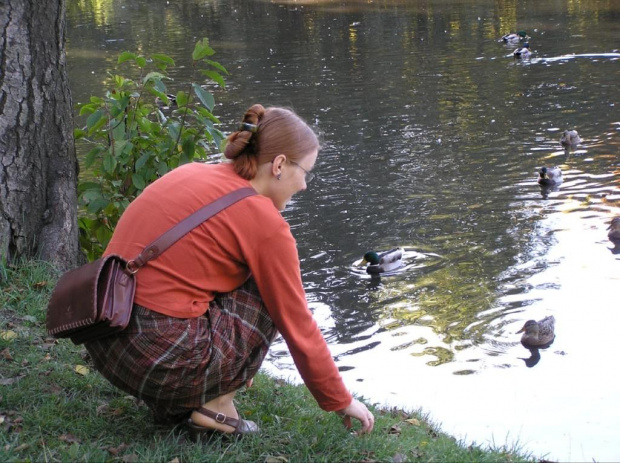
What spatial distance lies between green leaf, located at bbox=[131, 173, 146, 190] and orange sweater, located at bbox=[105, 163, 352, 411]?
2325 mm

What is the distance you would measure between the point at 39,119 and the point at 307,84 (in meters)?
12.1

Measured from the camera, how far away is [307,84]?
55.8 ft

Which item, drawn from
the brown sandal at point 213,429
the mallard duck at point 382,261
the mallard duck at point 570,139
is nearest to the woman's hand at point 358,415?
the brown sandal at point 213,429

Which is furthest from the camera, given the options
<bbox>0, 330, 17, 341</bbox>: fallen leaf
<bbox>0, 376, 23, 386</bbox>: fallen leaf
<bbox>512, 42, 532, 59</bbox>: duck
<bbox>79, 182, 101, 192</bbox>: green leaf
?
<bbox>512, 42, 532, 59</bbox>: duck

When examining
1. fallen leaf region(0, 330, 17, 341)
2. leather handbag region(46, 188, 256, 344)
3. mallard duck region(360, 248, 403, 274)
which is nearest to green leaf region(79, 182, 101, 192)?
fallen leaf region(0, 330, 17, 341)

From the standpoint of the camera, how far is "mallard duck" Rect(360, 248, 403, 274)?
27.4 feet

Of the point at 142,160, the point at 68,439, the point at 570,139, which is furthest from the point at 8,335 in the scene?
the point at 570,139

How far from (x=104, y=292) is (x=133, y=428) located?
0.82 meters

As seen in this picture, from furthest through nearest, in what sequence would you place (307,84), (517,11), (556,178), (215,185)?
(517,11) → (307,84) → (556,178) → (215,185)

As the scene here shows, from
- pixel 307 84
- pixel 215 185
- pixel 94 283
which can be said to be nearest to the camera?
pixel 94 283

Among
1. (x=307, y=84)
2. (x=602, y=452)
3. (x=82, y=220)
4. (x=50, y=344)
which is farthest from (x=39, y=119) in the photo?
(x=307, y=84)

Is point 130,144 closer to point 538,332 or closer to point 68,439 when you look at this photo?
point 68,439

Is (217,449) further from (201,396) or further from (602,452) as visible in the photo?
(602,452)

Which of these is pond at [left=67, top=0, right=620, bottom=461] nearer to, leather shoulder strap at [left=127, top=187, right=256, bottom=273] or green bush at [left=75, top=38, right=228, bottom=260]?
green bush at [left=75, top=38, right=228, bottom=260]
